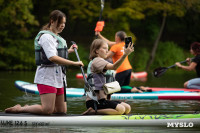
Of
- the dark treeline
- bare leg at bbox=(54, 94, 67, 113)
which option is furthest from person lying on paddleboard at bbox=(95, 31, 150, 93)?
the dark treeline

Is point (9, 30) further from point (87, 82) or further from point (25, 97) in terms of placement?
point (87, 82)

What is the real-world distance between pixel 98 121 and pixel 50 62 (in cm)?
111

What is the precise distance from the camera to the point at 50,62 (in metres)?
6.40

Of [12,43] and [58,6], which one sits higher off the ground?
[58,6]

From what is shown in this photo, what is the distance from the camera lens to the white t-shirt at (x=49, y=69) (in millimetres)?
6293

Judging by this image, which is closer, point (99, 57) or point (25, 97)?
point (99, 57)

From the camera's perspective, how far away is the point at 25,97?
35.2 ft

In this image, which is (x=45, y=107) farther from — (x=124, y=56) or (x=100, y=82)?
(x=124, y=56)

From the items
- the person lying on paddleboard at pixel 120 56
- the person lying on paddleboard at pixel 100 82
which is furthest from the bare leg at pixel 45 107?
the person lying on paddleboard at pixel 120 56

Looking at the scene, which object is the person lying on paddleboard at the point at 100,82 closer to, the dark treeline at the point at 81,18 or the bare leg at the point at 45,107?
the bare leg at the point at 45,107

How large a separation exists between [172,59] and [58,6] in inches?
291

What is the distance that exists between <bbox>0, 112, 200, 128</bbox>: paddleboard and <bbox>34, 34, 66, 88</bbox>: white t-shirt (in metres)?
0.53

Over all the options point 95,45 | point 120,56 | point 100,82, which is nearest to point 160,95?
point 120,56

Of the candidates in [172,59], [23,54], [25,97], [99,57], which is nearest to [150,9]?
[172,59]
